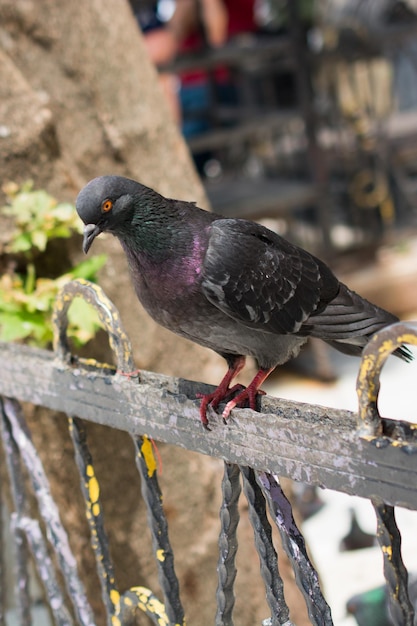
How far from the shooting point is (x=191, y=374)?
249 centimetres

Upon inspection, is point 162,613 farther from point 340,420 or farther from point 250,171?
point 250,171

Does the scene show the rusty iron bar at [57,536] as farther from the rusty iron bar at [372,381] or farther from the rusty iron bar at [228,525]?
the rusty iron bar at [372,381]

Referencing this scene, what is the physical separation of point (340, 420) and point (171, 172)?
65.2 inches

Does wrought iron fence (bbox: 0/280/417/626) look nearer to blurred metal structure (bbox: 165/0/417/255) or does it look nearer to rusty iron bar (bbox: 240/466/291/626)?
rusty iron bar (bbox: 240/466/291/626)

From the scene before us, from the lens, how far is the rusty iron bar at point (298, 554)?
1.15 meters

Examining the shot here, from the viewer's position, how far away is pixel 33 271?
2.20 meters

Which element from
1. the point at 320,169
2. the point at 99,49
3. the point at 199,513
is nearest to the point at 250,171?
the point at 320,169

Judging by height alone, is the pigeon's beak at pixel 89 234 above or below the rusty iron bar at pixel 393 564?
above

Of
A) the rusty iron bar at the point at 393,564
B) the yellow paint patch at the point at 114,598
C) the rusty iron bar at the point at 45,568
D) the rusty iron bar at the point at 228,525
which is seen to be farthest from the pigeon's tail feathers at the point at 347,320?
the rusty iron bar at the point at 45,568

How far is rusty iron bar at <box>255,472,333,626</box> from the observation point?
115cm

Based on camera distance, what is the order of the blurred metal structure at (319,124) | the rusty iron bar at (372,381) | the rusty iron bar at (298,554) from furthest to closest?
the blurred metal structure at (319,124) → the rusty iron bar at (298,554) → the rusty iron bar at (372,381)

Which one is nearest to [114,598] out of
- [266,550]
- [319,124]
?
[266,550]

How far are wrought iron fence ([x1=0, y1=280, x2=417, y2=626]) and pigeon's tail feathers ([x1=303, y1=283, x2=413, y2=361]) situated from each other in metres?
0.25

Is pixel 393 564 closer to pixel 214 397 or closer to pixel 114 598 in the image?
pixel 214 397
